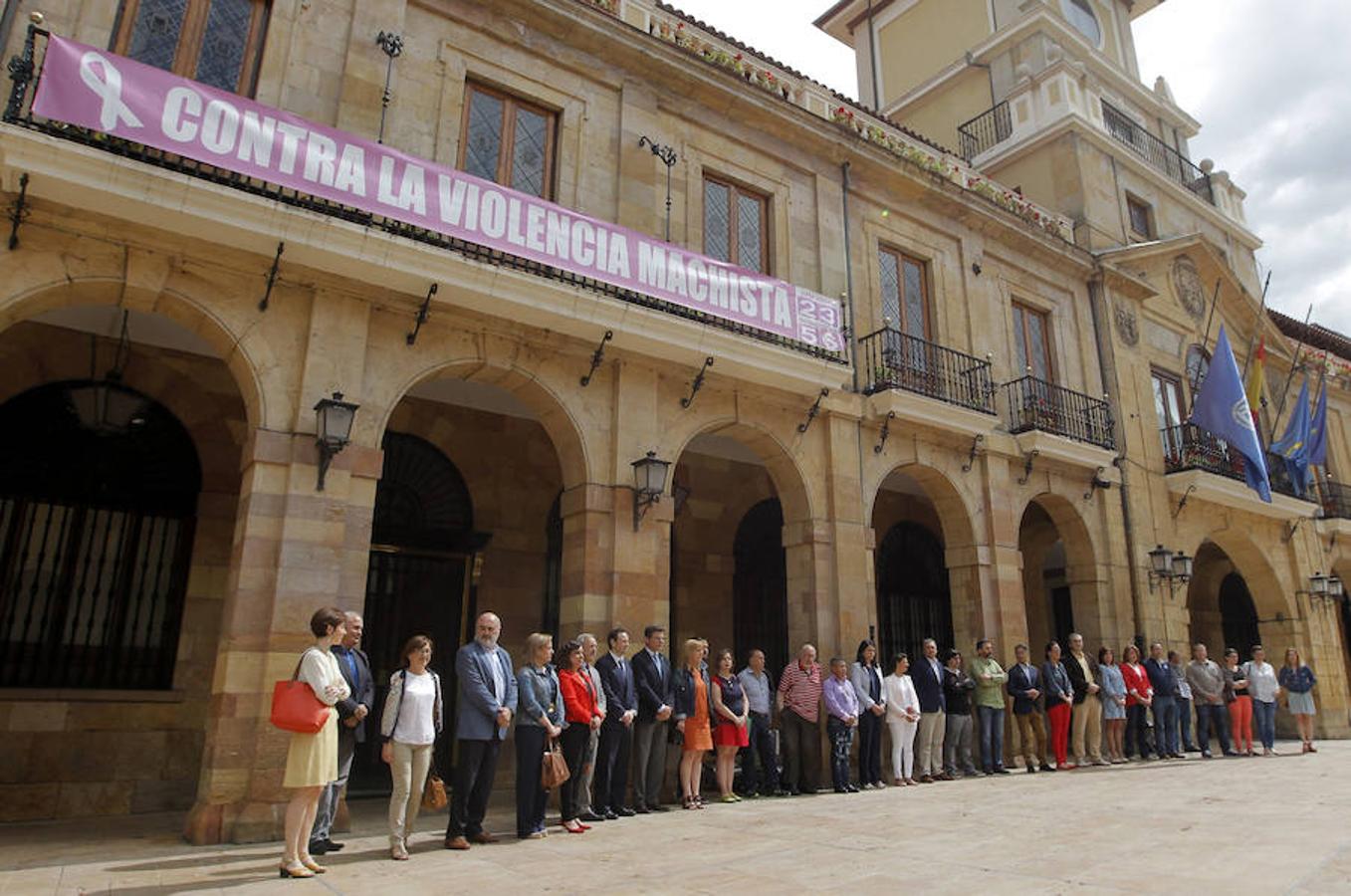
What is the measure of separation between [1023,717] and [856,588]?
2.94 metres

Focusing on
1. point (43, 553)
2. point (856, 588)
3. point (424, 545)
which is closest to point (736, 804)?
point (856, 588)

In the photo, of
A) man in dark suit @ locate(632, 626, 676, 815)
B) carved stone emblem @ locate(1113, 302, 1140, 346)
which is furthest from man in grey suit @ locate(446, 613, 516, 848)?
carved stone emblem @ locate(1113, 302, 1140, 346)

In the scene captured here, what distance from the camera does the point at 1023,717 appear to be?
1084cm

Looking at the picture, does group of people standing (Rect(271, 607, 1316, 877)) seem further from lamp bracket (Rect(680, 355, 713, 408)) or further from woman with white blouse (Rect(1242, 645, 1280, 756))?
lamp bracket (Rect(680, 355, 713, 408))

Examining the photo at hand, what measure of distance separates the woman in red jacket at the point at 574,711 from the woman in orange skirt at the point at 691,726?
1.13 metres

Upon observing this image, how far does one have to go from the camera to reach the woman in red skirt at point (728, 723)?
26.6 feet

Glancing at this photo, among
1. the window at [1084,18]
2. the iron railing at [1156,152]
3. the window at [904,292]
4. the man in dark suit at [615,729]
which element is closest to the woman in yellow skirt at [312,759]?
the man in dark suit at [615,729]

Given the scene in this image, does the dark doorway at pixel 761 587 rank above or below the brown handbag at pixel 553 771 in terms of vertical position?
above

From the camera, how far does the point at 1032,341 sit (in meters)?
14.0

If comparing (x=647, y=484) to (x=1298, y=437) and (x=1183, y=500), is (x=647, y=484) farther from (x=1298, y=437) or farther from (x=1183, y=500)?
(x=1298, y=437)

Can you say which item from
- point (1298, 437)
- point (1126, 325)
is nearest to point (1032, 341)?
point (1126, 325)

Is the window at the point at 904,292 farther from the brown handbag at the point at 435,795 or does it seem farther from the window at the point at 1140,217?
the brown handbag at the point at 435,795

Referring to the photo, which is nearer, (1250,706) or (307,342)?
(307,342)

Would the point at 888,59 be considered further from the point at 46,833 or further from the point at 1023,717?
the point at 46,833
